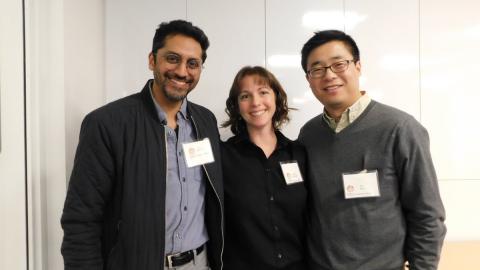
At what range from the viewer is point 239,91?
1.71 meters

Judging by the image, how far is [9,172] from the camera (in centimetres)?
132

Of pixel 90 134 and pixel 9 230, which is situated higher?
pixel 90 134

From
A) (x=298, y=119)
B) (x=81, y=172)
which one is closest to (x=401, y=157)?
(x=298, y=119)

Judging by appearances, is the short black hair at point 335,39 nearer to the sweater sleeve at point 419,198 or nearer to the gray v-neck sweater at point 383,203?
the gray v-neck sweater at point 383,203

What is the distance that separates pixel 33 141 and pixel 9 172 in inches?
6.8

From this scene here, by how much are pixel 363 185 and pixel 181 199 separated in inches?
34.0

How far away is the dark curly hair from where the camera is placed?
5.64 feet

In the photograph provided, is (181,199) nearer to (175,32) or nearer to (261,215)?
(261,215)

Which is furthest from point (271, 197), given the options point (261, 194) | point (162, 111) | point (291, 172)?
point (162, 111)

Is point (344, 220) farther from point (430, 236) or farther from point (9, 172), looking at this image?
point (9, 172)

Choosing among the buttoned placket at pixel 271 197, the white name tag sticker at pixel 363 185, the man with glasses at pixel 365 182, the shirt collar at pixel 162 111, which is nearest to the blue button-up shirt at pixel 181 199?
the shirt collar at pixel 162 111

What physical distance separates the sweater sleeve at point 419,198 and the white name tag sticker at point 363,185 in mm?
129

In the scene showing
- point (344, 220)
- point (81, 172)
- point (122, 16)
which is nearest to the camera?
point (81, 172)

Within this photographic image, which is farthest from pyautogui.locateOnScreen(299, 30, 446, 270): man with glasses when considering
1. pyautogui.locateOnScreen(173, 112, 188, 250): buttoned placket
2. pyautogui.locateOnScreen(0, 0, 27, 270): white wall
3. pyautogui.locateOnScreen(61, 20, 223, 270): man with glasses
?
pyautogui.locateOnScreen(0, 0, 27, 270): white wall
